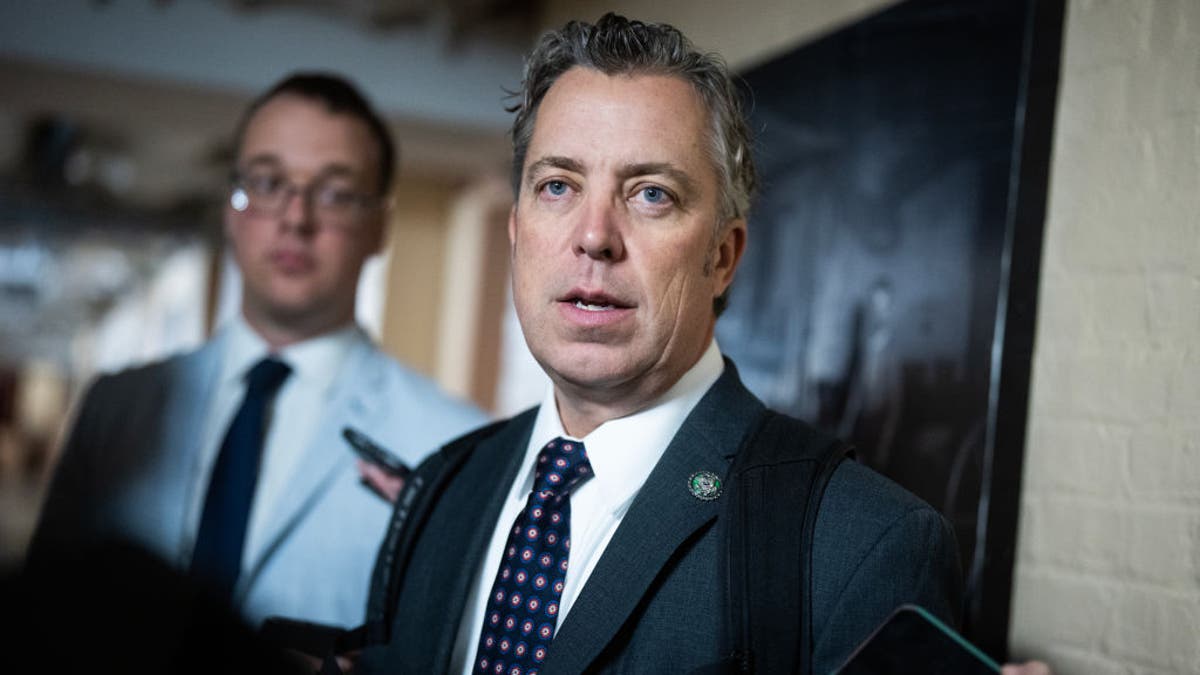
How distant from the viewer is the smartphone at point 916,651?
1.05 meters

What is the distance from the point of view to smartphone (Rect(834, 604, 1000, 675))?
1.05 meters

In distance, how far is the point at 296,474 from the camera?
2242 mm

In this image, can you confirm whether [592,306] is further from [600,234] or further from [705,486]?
[705,486]

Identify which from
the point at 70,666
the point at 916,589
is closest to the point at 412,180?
the point at 916,589

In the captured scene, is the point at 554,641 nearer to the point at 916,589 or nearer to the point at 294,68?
the point at 916,589

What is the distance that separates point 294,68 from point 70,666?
4.62 m

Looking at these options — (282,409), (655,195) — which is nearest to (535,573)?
(655,195)

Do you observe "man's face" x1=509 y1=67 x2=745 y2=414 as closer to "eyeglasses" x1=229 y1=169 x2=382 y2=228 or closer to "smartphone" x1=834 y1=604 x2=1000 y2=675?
"smartphone" x1=834 y1=604 x2=1000 y2=675

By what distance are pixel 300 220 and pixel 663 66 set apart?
1.06 metres

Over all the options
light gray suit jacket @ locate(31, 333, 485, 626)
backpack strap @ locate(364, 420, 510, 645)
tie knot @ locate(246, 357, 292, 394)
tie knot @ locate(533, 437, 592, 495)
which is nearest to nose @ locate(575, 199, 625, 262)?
tie knot @ locate(533, 437, 592, 495)

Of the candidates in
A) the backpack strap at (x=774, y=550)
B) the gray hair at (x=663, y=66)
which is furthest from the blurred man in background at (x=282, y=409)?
the backpack strap at (x=774, y=550)

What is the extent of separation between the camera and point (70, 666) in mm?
583

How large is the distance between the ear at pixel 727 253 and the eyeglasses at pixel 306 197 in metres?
1.00

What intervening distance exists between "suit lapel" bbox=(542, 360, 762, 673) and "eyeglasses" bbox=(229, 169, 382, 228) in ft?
3.74
